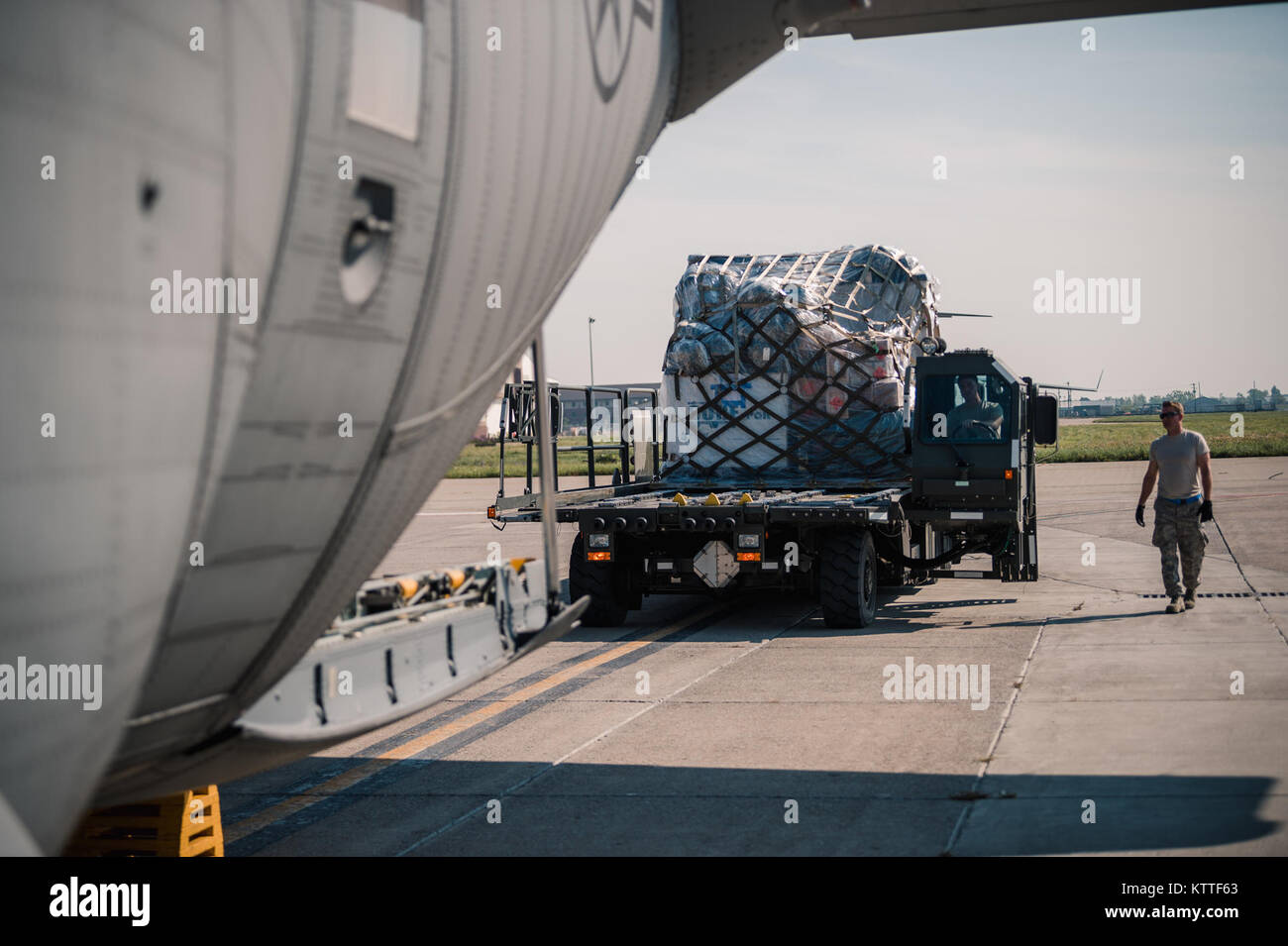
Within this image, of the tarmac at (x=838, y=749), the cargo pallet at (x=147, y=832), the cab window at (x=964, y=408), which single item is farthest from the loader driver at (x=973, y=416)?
the cargo pallet at (x=147, y=832)

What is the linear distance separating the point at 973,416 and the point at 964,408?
0.11 meters

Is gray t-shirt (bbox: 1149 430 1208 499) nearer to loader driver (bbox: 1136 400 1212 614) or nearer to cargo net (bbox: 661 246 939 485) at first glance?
loader driver (bbox: 1136 400 1212 614)

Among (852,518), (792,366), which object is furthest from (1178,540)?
(792,366)

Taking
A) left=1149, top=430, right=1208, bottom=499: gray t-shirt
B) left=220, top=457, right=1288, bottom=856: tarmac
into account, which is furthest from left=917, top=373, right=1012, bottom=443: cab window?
left=220, top=457, right=1288, bottom=856: tarmac

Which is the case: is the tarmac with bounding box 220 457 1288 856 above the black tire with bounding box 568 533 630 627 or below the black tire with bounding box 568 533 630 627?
below

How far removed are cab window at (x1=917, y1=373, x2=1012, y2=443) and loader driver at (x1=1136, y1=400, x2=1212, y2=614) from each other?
1.44 meters

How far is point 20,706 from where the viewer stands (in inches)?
76.6

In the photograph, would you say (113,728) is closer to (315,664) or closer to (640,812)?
(315,664)

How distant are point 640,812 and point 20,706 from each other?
15.1ft

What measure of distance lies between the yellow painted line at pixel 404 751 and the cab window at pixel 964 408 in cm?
338

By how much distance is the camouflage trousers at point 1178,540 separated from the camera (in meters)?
11.6

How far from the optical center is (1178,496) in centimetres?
1167

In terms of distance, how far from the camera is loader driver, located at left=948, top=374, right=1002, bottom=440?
12148mm

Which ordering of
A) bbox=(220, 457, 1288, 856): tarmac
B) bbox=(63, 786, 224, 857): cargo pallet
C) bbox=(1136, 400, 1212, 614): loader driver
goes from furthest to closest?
bbox=(1136, 400, 1212, 614): loader driver < bbox=(220, 457, 1288, 856): tarmac < bbox=(63, 786, 224, 857): cargo pallet
